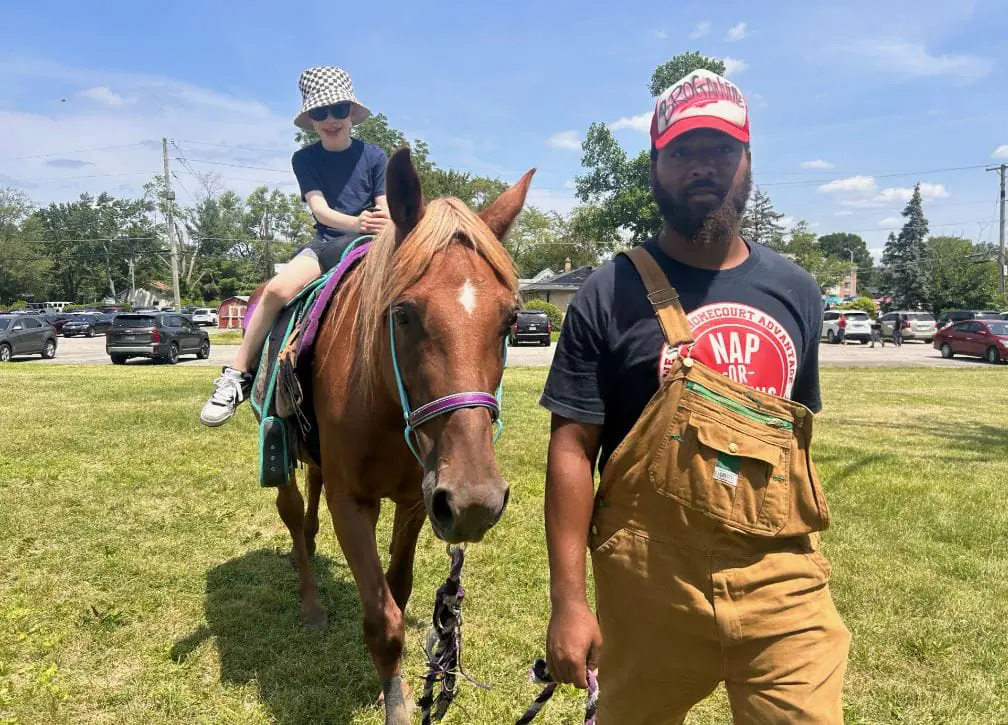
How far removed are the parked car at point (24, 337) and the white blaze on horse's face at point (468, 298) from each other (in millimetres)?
27543

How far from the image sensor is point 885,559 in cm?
475

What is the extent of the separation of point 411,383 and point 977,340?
99.0ft

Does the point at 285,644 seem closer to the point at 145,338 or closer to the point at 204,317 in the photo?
the point at 145,338

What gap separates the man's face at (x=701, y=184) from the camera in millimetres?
1885

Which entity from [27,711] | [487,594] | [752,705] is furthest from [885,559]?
[27,711]

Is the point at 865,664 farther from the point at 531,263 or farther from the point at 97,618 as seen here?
the point at 531,263

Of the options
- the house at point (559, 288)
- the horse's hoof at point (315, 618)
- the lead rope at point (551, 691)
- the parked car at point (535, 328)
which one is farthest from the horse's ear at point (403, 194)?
the house at point (559, 288)

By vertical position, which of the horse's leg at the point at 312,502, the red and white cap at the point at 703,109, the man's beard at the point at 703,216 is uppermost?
the red and white cap at the point at 703,109

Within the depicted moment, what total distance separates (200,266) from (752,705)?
91.0 meters

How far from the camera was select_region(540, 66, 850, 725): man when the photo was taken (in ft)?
5.62

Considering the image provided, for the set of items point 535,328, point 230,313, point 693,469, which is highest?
point 230,313

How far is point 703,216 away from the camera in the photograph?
74.0 inches

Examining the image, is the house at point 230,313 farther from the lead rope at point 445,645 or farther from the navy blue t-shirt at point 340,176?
the lead rope at point 445,645

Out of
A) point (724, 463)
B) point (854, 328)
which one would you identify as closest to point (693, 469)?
point (724, 463)
